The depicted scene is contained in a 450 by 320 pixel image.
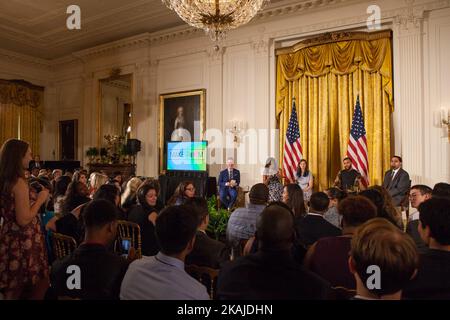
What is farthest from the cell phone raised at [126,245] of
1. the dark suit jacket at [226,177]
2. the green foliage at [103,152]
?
the green foliage at [103,152]

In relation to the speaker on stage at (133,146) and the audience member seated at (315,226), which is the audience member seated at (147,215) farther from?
the speaker on stage at (133,146)

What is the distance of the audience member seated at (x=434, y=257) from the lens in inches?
68.7

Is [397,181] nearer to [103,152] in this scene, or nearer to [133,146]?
[133,146]

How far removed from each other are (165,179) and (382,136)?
534 centimetres

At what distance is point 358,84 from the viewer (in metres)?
7.82

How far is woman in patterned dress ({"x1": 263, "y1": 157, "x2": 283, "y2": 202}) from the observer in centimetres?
767

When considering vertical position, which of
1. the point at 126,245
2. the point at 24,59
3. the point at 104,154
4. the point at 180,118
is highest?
the point at 24,59

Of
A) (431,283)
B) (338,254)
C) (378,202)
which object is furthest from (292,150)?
(431,283)

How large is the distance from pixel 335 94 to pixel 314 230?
19.1ft

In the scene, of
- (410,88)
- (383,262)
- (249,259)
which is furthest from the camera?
(410,88)

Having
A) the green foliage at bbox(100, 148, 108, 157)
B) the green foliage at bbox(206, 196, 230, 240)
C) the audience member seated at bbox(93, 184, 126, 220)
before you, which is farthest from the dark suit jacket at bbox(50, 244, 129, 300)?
the green foliage at bbox(100, 148, 108, 157)

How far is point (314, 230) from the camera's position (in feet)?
9.53

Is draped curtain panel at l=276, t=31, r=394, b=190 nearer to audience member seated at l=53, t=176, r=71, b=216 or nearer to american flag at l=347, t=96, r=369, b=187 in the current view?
american flag at l=347, t=96, r=369, b=187

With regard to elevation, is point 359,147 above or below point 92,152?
below
